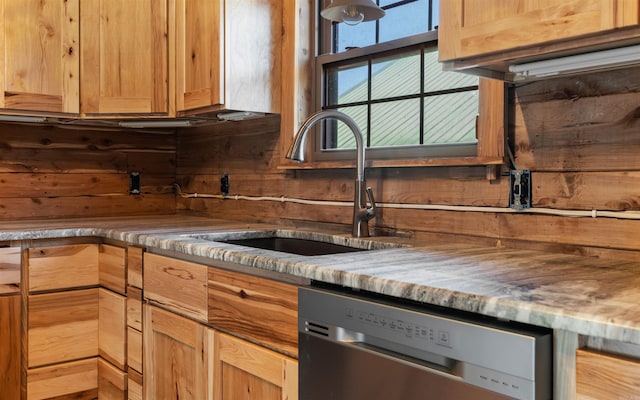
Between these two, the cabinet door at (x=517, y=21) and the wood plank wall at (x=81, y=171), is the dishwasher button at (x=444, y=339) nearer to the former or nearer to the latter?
the cabinet door at (x=517, y=21)

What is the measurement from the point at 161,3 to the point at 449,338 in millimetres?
2095

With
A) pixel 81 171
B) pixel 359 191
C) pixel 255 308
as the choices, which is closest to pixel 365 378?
pixel 255 308

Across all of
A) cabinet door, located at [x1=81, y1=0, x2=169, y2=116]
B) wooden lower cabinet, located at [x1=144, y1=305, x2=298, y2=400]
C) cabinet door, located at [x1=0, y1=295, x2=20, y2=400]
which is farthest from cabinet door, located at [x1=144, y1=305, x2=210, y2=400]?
cabinet door, located at [x1=81, y1=0, x2=169, y2=116]

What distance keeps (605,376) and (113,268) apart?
1.86 m

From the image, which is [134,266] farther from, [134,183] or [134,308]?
[134,183]

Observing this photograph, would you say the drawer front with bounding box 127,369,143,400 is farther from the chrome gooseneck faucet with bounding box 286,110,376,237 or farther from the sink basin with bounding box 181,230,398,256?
the chrome gooseneck faucet with bounding box 286,110,376,237

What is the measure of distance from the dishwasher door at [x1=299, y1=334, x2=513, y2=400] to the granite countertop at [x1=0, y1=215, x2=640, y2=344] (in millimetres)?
135

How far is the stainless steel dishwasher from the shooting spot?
0.98 m

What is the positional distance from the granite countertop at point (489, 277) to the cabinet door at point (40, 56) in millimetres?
961

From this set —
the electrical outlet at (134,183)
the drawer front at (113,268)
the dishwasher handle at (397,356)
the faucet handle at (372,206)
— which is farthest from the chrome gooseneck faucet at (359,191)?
the electrical outlet at (134,183)

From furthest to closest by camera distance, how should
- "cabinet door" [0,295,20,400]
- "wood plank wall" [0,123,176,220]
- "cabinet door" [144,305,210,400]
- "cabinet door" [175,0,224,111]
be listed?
"wood plank wall" [0,123,176,220], "cabinet door" [175,0,224,111], "cabinet door" [0,295,20,400], "cabinet door" [144,305,210,400]

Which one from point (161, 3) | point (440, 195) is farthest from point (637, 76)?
point (161, 3)

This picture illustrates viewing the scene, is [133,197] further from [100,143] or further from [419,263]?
[419,263]

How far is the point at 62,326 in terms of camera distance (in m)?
2.35
